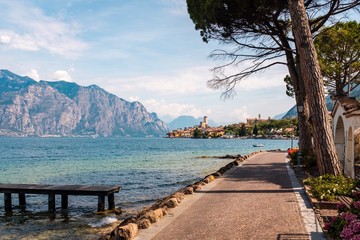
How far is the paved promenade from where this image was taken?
25.5ft

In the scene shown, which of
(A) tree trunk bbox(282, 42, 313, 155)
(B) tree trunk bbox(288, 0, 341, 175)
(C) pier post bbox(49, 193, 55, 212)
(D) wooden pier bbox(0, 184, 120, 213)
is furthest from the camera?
(A) tree trunk bbox(282, 42, 313, 155)

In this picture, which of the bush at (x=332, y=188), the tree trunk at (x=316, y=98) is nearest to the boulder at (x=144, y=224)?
the bush at (x=332, y=188)

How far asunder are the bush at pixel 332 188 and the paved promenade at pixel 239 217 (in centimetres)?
60

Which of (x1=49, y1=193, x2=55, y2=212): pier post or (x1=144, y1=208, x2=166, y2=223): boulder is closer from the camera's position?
(x1=144, y1=208, x2=166, y2=223): boulder

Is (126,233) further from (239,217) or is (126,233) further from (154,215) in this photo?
(239,217)

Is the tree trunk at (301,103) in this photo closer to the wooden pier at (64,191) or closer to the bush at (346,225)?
the wooden pier at (64,191)

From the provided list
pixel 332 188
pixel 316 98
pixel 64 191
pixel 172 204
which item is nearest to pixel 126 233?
pixel 172 204

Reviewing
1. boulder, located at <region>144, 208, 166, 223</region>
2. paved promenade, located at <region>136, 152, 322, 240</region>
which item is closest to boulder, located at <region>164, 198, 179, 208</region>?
paved promenade, located at <region>136, 152, 322, 240</region>

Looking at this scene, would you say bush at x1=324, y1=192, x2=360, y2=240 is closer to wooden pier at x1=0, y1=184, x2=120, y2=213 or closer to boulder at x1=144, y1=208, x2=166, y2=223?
boulder at x1=144, y1=208, x2=166, y2=223

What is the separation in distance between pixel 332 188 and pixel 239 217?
11.1ft

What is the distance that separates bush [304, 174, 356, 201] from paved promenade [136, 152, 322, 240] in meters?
0.60

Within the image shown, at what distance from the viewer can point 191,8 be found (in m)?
20.0

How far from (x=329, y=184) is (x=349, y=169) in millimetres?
5703

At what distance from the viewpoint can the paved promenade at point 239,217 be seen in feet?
25.5
